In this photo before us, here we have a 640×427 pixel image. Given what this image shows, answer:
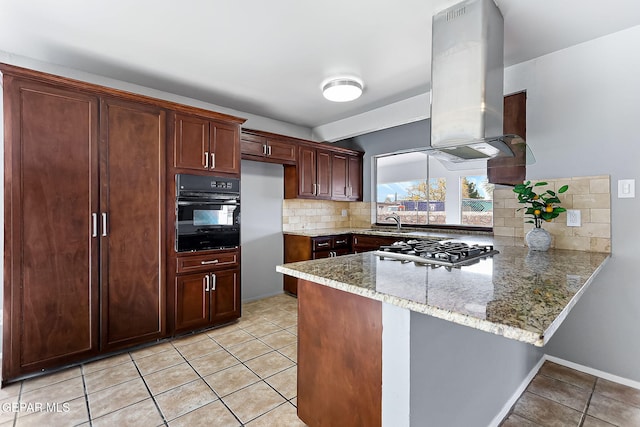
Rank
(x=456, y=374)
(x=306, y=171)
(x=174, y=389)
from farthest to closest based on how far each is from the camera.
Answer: (x=306, y=171)
(x=174, y=389)
(x=456, y=374)

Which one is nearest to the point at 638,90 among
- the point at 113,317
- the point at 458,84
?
the point at 458,84

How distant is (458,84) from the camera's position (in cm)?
175

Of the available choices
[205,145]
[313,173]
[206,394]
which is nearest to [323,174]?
[313,173]

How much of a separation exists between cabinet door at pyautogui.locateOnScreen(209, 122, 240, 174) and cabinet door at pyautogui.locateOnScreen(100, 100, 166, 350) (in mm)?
447

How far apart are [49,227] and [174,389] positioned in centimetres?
143

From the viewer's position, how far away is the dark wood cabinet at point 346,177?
441 cm

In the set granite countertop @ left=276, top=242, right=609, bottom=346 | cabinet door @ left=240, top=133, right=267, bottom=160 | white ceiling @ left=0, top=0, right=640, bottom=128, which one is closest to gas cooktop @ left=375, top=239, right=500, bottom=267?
granite countertop @ left=276, top=242, right=609, bottom=346

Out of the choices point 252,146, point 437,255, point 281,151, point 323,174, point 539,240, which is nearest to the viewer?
point 437,255

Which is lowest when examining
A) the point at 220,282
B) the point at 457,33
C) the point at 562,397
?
the point at 562,397

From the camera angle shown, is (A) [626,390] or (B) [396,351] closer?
(B) [396,351]

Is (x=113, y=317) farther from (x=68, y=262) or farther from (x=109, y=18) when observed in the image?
(x=109, y=18)

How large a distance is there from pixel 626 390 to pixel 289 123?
4.20 m

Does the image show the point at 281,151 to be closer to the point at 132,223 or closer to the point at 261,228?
the point at 261,228

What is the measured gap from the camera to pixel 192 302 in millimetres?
2799
